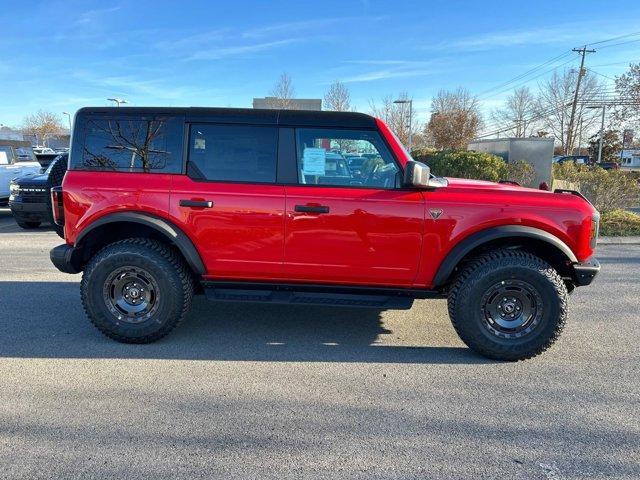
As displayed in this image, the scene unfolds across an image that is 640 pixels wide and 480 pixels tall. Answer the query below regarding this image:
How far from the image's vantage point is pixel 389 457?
256cm

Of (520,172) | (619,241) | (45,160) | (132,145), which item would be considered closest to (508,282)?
(132,145)

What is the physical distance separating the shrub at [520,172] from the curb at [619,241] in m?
3.33

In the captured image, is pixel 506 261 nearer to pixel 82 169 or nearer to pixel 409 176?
pixel 409 176

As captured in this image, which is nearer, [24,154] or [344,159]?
[344,159]

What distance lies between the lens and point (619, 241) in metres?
9.03

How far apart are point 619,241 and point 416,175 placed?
24.6 ft

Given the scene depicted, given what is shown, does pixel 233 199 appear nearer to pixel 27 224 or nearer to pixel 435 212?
pixel 435 212

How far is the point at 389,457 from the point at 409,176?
2.02 metres

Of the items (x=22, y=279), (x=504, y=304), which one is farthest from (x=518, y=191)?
(x=22, y=279)

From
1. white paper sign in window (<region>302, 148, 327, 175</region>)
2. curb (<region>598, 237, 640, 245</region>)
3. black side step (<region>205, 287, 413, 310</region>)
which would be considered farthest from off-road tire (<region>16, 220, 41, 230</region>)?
curb (<region>598, 237, 640, 245</region>)

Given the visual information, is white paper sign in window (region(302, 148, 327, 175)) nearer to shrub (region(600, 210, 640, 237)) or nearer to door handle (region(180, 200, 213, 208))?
door handle (region(180, 200, 213, 208))

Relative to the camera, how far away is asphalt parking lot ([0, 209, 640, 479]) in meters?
2.52

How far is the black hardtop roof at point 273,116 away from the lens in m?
3.90

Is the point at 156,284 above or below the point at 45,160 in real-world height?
below
